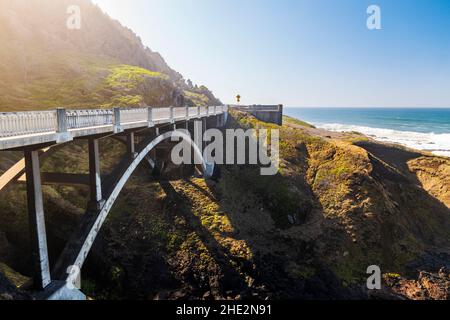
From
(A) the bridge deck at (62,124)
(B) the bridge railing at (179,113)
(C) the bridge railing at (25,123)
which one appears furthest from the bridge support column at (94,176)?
(B) the bridge railing at (179,113)

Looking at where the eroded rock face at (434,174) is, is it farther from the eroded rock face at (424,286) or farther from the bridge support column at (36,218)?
the bridge support column at (36,218)

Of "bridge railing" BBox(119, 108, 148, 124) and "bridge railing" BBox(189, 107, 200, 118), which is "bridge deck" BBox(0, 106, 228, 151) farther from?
"bridge railing" BBox(189, 107, 200, 118)

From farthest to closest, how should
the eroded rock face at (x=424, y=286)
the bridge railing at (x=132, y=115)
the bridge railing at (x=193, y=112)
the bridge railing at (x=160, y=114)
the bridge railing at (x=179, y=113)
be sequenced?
the bridge railing at (x=193, y=112), the bridge railing at (x=179, y=113), the eroded rock face at (x=424, y=286), the bridge railing at (x=160, y=114), the bridge railing at (x=132, y=115)

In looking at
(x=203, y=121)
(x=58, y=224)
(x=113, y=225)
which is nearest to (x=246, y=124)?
(x=203, y=121)

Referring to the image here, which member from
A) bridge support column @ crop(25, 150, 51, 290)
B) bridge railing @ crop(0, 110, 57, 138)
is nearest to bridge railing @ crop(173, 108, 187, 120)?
bridge railing @ crop(0, 110, 57, 138)

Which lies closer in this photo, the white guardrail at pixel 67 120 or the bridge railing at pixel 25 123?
the bridge railing at pixel 25 123

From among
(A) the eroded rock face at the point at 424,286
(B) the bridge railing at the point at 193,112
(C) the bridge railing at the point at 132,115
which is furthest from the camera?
(B) the bridge railing at the point at 193,112

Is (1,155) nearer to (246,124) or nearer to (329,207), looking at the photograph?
(329,207)
